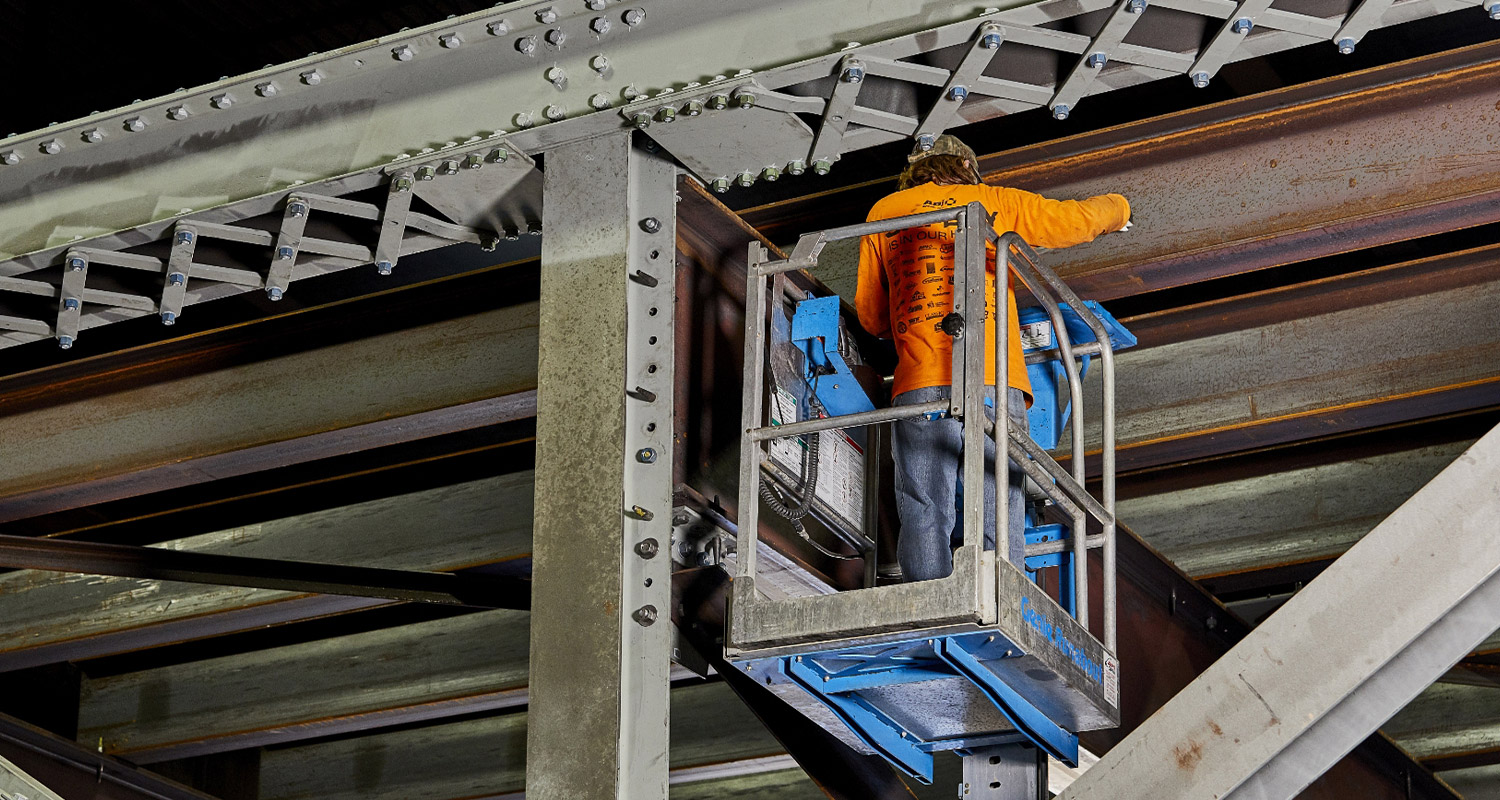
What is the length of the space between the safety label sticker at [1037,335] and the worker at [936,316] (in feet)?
1.10

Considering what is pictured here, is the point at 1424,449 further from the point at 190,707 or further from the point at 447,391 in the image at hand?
the point at 190,707

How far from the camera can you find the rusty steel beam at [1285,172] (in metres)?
7.08

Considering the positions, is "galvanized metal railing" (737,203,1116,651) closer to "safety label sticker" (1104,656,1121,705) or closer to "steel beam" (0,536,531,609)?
"safety label sticker" (1104,656,1121,705)

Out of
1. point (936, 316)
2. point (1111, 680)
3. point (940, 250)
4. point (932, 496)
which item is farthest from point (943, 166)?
point (1111, 680)

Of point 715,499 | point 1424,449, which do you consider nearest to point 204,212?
point 715,499

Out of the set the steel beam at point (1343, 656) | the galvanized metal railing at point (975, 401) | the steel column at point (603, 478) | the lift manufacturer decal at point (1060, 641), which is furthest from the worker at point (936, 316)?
the steel beam at point (1343, 656)

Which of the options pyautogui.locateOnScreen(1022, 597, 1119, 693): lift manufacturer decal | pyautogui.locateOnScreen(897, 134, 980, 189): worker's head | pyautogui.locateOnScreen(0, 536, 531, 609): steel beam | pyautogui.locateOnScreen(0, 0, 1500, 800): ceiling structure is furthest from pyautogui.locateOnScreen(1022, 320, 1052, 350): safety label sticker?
pyautogui.locateOnScreen(0, 536, 531, 609): steel beam

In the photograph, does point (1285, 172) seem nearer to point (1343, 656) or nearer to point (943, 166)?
point (943, 166)

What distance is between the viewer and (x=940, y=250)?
608cm

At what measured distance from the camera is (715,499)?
5.66 meters

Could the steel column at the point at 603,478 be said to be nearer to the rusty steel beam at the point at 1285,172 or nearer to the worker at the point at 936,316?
the worker at the point at 936,316

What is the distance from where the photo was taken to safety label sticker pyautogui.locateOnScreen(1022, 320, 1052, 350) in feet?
21.0

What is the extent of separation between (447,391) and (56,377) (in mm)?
2440

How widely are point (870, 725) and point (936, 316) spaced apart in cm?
164
